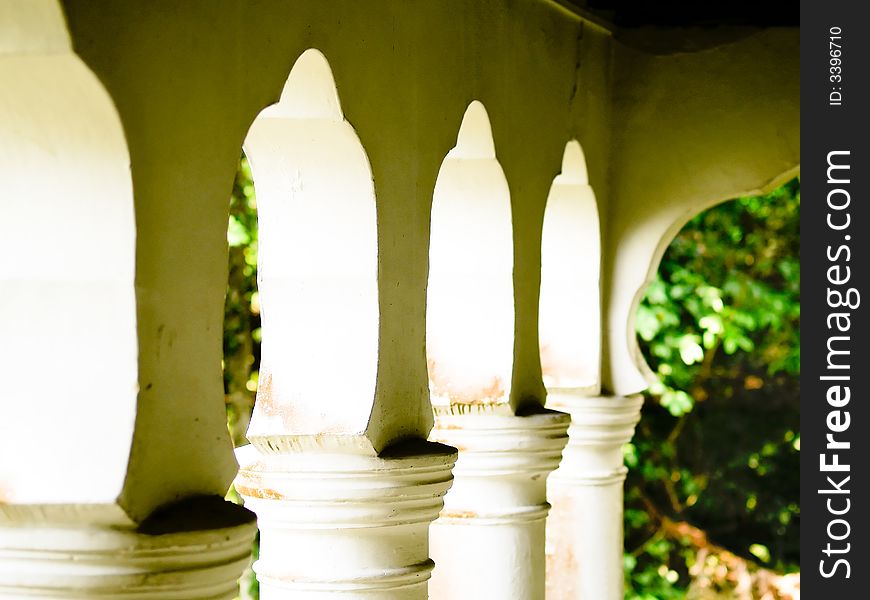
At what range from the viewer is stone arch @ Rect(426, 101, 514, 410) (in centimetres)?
487

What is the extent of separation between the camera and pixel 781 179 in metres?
6.36

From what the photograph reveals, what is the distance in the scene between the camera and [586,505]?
6.32 meters

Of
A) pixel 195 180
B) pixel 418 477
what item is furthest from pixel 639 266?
pixel 195 180

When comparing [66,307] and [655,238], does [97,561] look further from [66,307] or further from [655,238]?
[655,238]

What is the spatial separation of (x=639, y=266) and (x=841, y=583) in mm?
2641

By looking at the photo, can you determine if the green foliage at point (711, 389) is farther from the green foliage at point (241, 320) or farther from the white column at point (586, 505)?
the white column at point (586, 505)

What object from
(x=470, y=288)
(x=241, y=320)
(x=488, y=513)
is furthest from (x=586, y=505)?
(x=241, y=320)

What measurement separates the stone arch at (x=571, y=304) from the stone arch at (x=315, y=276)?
8.85 ft

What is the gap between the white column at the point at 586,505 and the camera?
627 centimetres

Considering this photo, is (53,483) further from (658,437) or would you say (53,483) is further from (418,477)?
(658,437)

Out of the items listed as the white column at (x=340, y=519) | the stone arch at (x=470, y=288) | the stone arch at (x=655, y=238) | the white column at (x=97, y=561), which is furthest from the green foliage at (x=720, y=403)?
the white column at (x=97, y=561)

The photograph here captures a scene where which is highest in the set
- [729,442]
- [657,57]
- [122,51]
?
[657,57]

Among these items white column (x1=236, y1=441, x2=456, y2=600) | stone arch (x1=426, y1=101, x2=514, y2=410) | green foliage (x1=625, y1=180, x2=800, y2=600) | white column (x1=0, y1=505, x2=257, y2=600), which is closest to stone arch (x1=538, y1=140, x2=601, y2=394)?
stone arch (x1=426, y1=101, x2=514, y2=410)

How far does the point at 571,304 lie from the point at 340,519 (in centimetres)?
293
